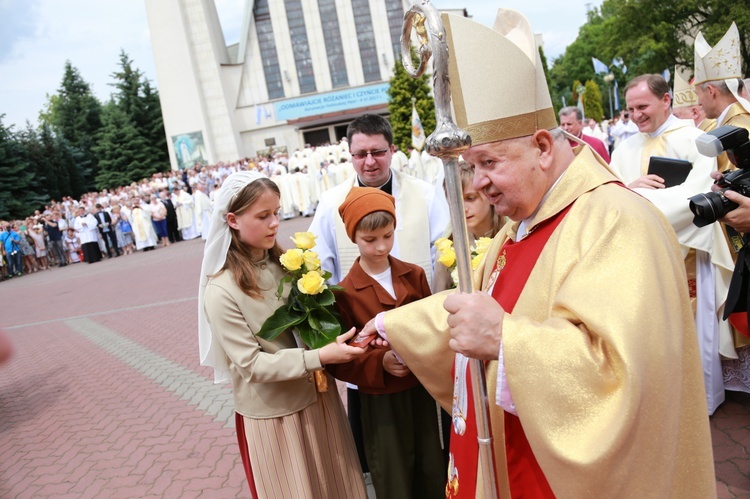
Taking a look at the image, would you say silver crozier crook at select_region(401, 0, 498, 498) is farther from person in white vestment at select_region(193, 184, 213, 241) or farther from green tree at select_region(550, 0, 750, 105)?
green tree at select_region(550, 0, 750, 105)

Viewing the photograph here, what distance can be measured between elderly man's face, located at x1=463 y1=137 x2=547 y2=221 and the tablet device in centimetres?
228

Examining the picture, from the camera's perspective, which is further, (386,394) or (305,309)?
(386,394)

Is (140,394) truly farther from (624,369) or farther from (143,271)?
(143,271)

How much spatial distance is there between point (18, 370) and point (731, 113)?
9413 millimetres

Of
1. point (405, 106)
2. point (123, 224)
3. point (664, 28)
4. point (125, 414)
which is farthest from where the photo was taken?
point (664, 28)

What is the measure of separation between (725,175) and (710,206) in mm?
290

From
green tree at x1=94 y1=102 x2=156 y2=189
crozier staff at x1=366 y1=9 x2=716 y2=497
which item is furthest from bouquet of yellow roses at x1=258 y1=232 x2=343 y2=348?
green tree at x1=94 y1=102 x2=156 y2=189

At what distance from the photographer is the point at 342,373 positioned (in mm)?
2596

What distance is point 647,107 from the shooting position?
431 cm

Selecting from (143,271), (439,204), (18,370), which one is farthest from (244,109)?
(439,204)

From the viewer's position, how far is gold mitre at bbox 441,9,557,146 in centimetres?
170

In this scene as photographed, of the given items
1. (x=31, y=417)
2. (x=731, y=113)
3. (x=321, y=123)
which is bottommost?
(x=31, y=417)

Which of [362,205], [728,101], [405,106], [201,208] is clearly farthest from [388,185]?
[201,208]

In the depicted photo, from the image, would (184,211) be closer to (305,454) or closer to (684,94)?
(684,94)
